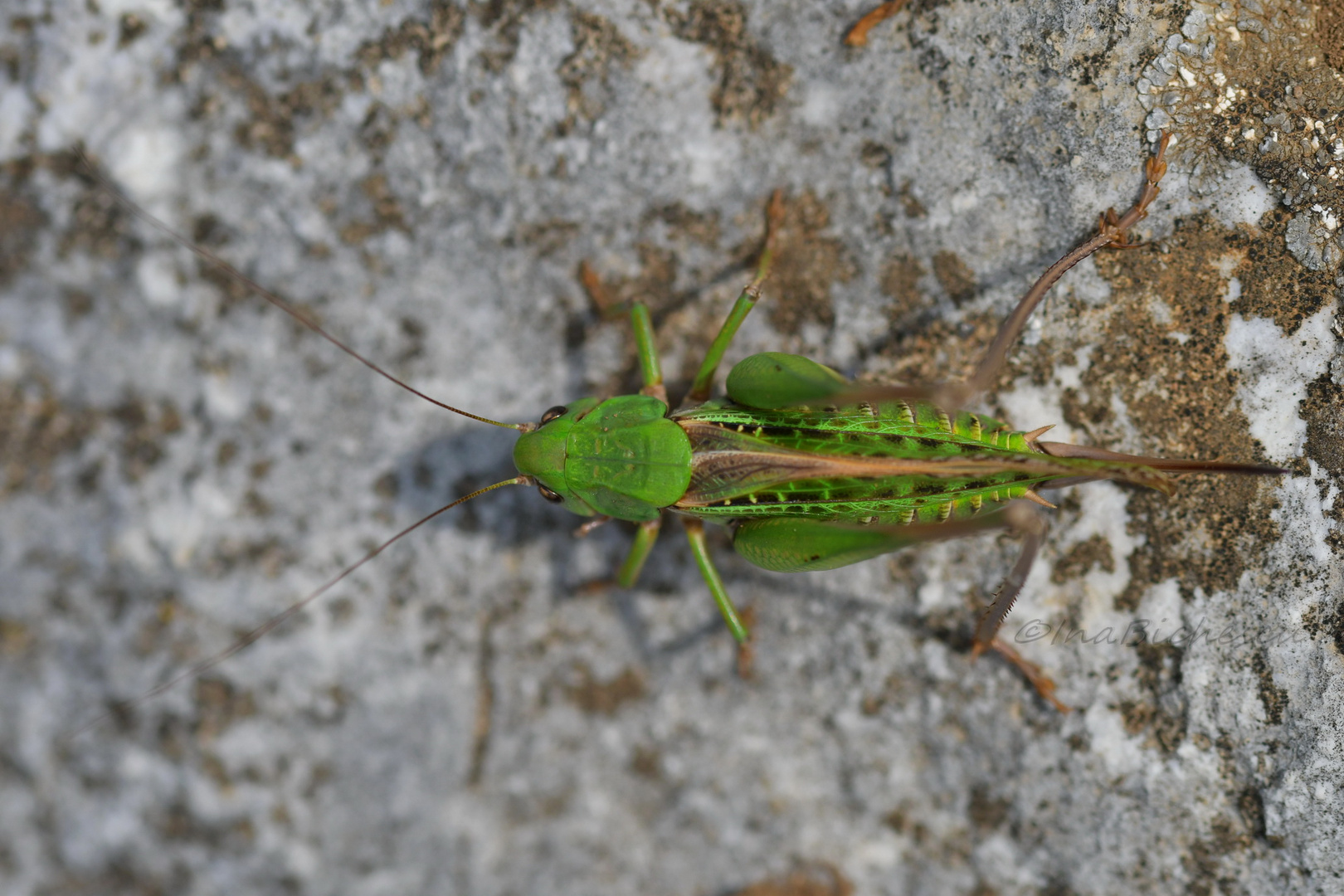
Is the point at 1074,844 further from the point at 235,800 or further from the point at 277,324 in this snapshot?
the point at 277,324

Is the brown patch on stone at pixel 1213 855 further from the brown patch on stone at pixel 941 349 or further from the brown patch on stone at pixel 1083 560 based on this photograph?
the brown patch on stone at pixel 941 349

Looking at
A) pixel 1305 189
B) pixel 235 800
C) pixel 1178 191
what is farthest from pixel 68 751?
pixel 1305 189

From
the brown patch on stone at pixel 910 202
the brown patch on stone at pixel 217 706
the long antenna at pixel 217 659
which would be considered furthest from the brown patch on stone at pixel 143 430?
the brown patch on stone at pixel 910 202

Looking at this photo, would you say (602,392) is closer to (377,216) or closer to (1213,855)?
(377,216)

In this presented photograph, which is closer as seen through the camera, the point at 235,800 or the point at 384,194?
the point at 384,194

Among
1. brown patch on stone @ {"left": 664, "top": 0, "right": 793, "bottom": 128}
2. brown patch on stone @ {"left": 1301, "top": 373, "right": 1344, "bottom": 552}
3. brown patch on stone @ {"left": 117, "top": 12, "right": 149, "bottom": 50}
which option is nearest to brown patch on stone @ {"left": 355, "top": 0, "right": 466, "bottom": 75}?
brown patch on stone @ {"left": 664, "top": 0, "right": 793, "bottom": 128}

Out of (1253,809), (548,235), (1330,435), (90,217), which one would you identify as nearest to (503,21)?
(548,235)
